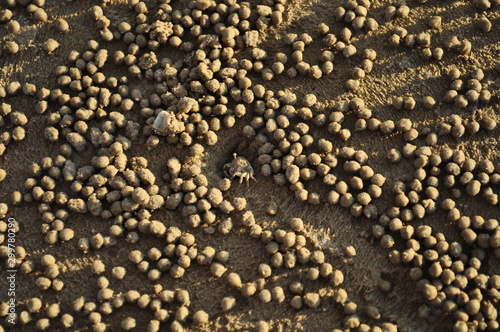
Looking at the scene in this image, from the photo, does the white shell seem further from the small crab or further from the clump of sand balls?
the small crab

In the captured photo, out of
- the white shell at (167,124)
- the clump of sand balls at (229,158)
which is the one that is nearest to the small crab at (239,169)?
the clump of sand balls at (229,158)

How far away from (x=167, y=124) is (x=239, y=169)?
17.9 inches

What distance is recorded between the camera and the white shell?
2770 mm

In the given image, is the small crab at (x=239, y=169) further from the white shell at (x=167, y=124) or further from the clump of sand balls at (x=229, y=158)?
the white shell at (x=167, y=124)

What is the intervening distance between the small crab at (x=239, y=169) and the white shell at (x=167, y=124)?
326 mm

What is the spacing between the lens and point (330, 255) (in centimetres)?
270

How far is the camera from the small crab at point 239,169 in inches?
111

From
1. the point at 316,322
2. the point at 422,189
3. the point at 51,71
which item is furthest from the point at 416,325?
the point at 51,71

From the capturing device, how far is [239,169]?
2.81 meters

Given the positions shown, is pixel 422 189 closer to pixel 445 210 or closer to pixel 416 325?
pixel 445 210

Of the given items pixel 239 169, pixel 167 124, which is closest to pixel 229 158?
pixel 239 169

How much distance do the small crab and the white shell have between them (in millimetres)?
326

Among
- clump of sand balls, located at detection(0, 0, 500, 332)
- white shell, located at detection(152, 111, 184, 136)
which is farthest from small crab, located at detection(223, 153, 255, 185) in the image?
white shell, located at detection(152, 111, 184, 136)

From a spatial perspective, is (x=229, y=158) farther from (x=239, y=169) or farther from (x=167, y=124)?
(x=167, y=124)
